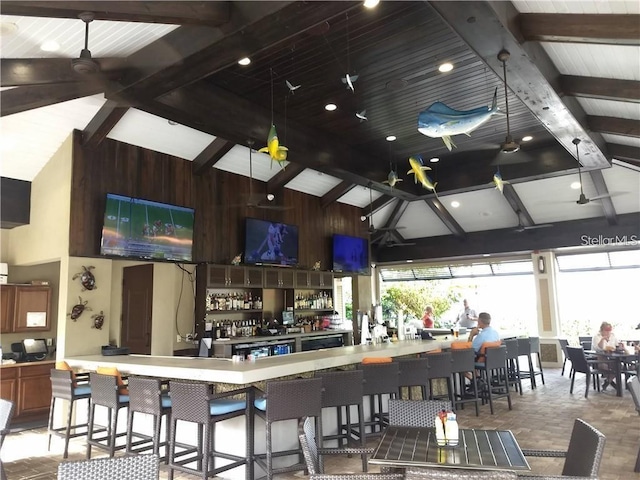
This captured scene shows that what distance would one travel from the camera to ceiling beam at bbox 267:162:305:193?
8891 mm

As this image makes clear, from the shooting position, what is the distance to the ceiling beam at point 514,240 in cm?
1041

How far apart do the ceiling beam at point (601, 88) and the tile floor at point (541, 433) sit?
3650mm

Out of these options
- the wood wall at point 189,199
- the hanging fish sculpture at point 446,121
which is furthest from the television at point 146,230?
the hanging fish sculpture at point 446,121

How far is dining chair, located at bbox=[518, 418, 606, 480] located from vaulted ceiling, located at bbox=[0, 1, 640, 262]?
2.97 meters

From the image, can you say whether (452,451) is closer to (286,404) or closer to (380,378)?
(286,404)

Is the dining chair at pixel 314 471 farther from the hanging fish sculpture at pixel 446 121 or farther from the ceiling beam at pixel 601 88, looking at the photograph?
the ceiling beam at pixel 601 88

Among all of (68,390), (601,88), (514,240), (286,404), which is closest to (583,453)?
(286,404)

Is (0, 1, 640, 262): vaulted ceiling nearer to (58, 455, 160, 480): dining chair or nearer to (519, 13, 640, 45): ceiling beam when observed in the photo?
(519, 13, 640, 45): ceiling beam

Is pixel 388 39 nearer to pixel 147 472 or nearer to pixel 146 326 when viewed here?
pixel 147 472

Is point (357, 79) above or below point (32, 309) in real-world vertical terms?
above

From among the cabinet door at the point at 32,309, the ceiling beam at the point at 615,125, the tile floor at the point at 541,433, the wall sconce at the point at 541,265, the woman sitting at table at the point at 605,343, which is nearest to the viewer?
the tile floor at the point at 541,433

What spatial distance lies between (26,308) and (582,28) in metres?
7.73

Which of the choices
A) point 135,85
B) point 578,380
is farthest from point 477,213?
point 135,85

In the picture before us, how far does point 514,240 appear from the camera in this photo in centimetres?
1165
